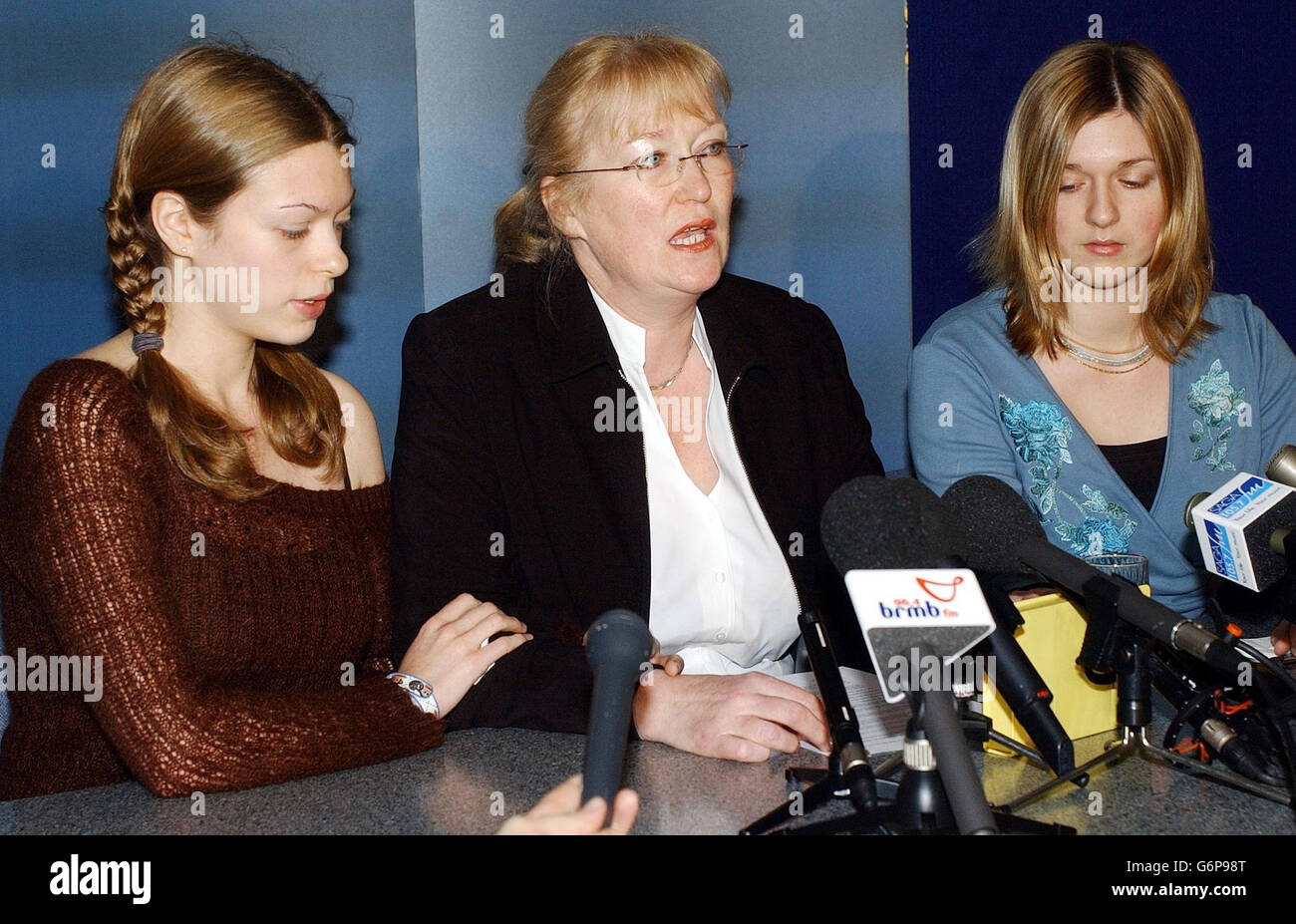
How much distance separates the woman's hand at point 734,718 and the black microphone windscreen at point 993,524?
38cm

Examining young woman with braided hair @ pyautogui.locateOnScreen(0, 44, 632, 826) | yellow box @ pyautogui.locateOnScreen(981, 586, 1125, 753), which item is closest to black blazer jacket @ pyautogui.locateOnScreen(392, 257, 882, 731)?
young woman with braided hair @ pyautogui.locateOnScreen(0, 44, 632, 826)

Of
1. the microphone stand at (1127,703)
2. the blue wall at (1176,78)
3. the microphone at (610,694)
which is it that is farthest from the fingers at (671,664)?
the blue wall at (1176,78)

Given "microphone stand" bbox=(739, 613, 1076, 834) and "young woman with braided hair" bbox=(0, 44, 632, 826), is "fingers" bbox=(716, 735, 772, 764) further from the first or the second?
"young woman with braided hair" bbox=(0, 44, 632, 826)

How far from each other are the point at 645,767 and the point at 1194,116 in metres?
2.23

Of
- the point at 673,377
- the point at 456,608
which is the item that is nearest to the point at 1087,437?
the point at 673,377

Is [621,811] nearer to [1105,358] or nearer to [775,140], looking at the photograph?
[1105,358]

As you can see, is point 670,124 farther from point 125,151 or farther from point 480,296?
point 125,151

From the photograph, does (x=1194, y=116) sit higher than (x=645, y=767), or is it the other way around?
(x=1194, y=116)

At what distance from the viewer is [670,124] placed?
7.09ft

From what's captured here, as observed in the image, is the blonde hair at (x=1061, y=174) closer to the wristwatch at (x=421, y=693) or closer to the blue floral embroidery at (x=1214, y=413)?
the blue floral embroidery at (x=1214, y=413)

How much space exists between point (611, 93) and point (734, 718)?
1103mm

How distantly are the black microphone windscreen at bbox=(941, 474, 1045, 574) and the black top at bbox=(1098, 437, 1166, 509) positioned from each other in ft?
3.69

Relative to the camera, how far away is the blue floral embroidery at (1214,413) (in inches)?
94.8
